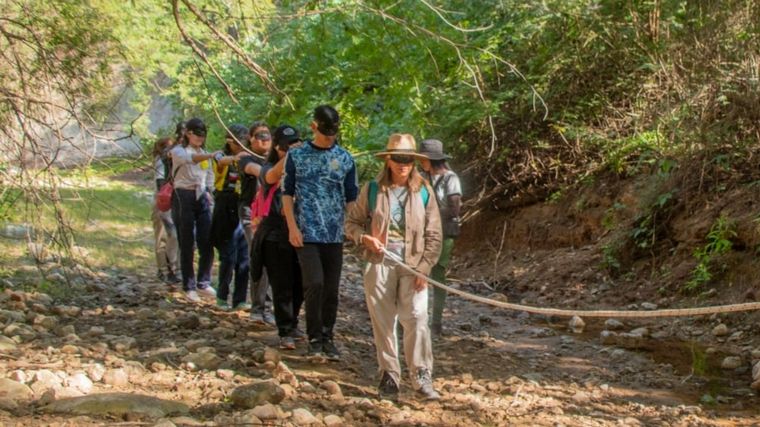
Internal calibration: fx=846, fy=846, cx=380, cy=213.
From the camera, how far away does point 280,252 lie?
659 centimetres

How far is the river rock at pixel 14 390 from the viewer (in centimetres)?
470

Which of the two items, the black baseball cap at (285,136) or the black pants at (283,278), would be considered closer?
the black pants at (283,278)

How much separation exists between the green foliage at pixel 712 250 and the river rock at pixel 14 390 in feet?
21.8

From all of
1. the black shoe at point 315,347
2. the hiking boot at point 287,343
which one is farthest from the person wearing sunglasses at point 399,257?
the hiking boot at point 287,343

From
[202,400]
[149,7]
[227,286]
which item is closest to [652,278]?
[227,286]

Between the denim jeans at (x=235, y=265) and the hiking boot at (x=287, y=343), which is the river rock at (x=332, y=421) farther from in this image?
the denim jeans at (x=235, y=265)

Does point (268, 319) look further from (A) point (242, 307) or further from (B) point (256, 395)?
(B) point (256, 395)

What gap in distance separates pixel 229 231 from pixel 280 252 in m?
1.56

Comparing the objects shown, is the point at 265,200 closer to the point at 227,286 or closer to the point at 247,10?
the point at 227,286

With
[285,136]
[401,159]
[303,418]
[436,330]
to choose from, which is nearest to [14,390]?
[303,418]

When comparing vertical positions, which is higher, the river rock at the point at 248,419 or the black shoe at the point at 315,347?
the black shoe at the point at 315,347

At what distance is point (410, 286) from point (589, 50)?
7839 millimetres

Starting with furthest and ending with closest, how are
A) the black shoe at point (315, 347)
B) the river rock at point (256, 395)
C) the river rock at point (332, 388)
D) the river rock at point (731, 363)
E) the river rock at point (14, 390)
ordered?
1. the river rock at point (731, 363)
2. the black shoe at point (315, 347)
3. the river rock at point (332, 388)
4. the river rock at point (256, 395)
5. the river rock at point (14, 390)

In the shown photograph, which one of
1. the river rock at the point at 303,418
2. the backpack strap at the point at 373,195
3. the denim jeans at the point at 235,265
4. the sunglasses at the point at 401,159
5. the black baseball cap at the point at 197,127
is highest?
the black baseball cap at the point at 197,127
